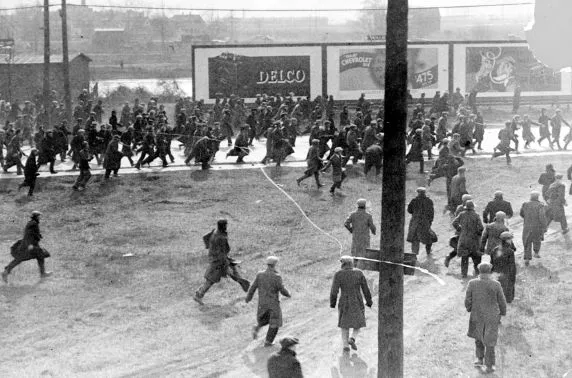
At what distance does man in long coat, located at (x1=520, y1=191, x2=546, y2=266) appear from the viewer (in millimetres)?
13750

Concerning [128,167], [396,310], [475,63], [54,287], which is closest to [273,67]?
[475,63]

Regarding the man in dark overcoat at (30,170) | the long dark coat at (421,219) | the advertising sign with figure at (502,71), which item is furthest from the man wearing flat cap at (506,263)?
the advertising sign with figure at (502,71)

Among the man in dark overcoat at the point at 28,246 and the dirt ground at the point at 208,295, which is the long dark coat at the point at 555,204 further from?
the man in dark overcoat at the point at 28,246

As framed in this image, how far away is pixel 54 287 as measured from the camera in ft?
43.6

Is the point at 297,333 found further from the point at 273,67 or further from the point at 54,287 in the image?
the point at 273,67

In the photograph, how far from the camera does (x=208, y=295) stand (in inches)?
502

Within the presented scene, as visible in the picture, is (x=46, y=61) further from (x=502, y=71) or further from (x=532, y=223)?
(x=502, y=71)

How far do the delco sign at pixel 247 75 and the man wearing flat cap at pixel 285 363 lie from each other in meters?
32.3

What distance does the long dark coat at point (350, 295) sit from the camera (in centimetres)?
978

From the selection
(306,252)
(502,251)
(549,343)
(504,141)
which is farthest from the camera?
(504,141)

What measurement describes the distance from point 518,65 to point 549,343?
32838 millimetres

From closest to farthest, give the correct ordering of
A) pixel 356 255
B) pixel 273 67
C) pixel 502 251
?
pixel 502 251 → pixel 356 255 → pixel 273 67

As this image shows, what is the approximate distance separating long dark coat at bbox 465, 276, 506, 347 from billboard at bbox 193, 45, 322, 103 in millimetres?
30048

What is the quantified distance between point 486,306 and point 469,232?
3.52m
